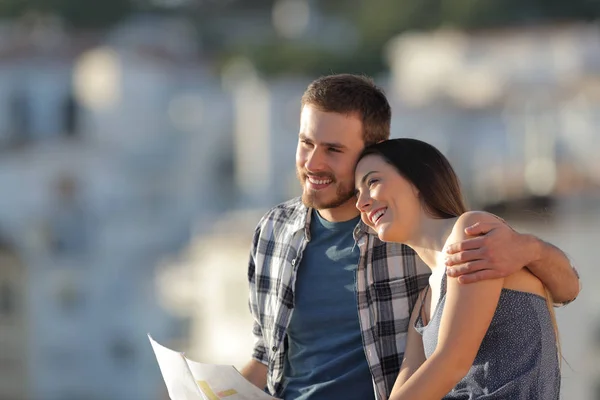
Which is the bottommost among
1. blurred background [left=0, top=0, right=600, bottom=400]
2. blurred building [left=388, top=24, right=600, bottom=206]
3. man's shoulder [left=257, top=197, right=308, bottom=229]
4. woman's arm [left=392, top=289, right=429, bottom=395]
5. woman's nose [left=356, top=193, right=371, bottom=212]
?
blurred background [left=0, top=0, right=600, bottom=400]

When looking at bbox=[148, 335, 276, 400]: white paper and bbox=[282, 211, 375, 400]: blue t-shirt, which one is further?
bbox=[282, 211, 375, 400]: blue t-shirt

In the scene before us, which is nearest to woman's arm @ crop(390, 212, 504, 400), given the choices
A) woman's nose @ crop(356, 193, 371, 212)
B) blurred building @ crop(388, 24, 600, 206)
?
woman's nose @ crop(356, 193, 371, 212)

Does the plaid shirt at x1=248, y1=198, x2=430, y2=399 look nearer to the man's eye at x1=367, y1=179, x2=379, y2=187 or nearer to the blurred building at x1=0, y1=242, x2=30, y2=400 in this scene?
the man's eye at x1=367, y1=179, x2=379, y2=187

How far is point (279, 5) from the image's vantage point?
49.0 m

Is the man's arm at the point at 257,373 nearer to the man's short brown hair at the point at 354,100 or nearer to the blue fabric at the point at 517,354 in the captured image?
the man's short brown hair at the point at 354,100

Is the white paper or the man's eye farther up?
the man's eye

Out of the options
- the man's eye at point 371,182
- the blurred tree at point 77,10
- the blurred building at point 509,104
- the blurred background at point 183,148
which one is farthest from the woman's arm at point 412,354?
the blurred tree at point 77,10

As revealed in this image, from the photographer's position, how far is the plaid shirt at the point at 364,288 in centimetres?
295

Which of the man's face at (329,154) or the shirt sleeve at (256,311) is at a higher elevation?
the man's face at (329,154)

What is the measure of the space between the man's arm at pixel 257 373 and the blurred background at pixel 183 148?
1736 cm

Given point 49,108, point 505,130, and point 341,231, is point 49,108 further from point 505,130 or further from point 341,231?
point 341,231

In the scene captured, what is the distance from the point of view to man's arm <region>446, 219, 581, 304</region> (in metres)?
2.57

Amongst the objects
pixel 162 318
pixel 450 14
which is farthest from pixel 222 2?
pixel 162 318

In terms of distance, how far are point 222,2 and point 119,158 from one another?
16412 mm
